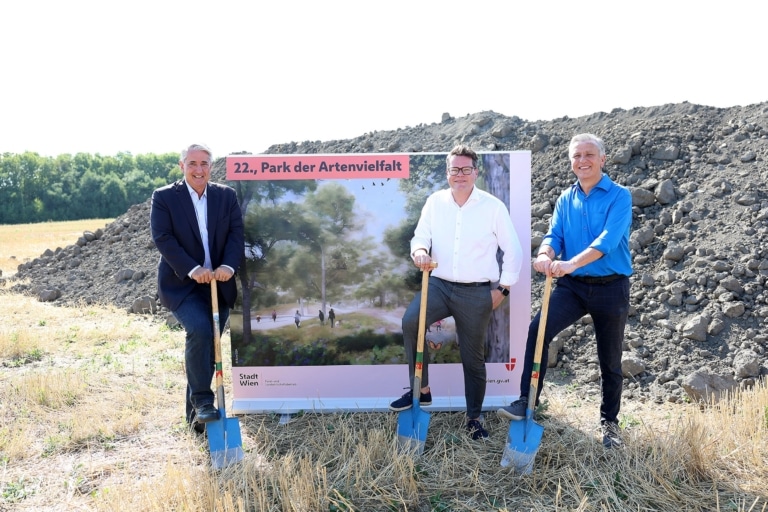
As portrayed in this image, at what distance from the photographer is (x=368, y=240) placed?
5367 millimetres

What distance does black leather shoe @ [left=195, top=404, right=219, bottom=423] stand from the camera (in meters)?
4.33

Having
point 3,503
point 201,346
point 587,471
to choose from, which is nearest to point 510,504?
point 587,471

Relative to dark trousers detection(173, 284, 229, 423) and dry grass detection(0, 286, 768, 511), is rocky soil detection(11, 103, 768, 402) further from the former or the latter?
dark trousers detection(173, 284, 229, 423)

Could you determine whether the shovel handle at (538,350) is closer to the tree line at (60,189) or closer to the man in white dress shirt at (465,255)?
the man in white dress shirt at (465,255)

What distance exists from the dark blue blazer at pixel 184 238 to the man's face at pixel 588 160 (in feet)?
8.10

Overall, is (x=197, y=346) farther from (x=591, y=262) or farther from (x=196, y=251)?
(x=591, y=262)

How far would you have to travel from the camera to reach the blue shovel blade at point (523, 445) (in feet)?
13.7

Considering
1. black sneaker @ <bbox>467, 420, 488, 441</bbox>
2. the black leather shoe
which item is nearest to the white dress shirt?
black sneaker @ <bbox>467, 420, 488, 441</bbox>

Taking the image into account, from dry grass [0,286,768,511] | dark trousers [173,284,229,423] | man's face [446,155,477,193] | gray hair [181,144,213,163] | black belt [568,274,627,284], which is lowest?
dry grass [0,286,768,511]

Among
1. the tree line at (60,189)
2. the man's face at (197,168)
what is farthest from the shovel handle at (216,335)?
the tree line at (60,189)

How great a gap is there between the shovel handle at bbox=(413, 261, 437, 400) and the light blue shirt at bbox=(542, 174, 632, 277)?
0.87m

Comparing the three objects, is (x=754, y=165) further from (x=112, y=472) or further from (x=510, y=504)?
(x=112, y=472)

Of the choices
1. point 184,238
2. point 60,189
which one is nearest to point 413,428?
point 184,238

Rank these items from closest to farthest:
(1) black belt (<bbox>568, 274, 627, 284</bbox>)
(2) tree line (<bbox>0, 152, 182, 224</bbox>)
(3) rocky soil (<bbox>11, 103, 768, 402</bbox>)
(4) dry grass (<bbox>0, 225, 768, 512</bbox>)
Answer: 1. (4) dry grass (<bbox>0, 225, 768, 512</bbox>)
2. (1) black belt (<bbox>568, 274, 627, 284</bbox>)
3. (3) rocky soil (<bbox>11, 103, 768, 402</bbox>)
4. (2) tree line (<bbox>0, 152, 182, 224</bbox>)
